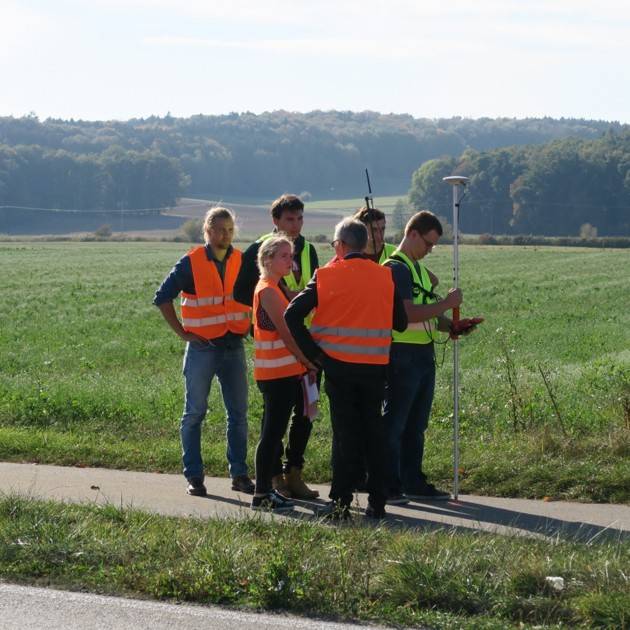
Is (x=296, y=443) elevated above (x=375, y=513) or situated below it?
above

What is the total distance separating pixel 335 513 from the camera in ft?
23.7

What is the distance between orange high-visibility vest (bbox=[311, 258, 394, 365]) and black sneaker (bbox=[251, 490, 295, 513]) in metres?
1.10

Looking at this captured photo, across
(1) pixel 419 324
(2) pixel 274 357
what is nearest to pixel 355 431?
(2) pixel 274 357

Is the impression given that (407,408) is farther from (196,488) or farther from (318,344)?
(196,488)

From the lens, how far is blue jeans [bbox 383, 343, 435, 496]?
8.05m

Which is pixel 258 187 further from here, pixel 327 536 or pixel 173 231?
pixel 327 536

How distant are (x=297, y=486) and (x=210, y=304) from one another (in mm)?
1413

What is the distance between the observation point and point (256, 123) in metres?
174

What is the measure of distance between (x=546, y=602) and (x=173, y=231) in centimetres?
9858

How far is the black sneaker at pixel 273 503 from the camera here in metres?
7.61

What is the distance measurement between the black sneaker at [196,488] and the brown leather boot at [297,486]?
23.4 inches

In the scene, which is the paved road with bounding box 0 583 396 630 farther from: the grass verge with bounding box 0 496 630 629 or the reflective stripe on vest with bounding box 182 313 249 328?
the reflective stripe on vest with bounding box 182 313 249 328

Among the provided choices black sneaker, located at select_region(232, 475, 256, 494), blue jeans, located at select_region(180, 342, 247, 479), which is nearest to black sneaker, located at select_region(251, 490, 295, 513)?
black sneaker, located at select_region(232, 475, 256, 494)

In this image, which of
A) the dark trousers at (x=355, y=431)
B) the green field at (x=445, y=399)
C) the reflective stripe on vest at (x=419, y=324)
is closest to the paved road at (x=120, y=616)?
the dark trousers at (x=355, y=431)
